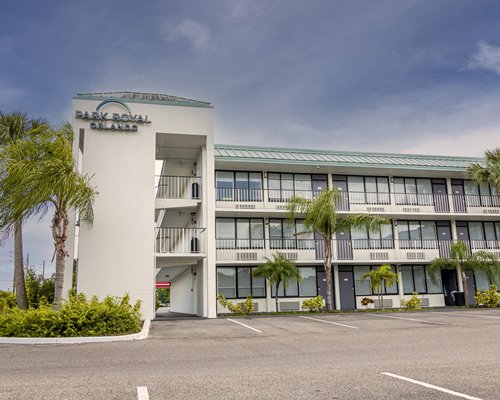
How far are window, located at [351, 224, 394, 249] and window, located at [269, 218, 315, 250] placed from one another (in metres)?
2.80

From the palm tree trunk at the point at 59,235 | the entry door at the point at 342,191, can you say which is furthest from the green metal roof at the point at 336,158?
the palm tree trunk at the point at 59,235

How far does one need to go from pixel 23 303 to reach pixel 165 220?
32.1ft

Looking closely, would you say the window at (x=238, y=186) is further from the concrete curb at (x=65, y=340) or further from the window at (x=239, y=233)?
the concrete curb at (x=65, y=340)

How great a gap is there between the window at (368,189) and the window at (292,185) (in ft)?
5.78

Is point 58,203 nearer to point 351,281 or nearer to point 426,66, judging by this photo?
point 426,66

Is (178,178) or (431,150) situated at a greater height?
(431,150)

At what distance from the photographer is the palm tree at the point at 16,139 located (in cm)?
1659

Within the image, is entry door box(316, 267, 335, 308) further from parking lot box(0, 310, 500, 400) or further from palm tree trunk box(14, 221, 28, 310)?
palm tree trunk box(14, 221, 28, 310)

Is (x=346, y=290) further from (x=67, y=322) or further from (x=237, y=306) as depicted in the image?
(x=67, y=322)

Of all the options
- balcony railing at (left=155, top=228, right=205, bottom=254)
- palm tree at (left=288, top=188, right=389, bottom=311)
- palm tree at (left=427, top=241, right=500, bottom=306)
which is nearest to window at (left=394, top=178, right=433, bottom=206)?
palm tree at (left=427, top=241, right=500, bottom=306)

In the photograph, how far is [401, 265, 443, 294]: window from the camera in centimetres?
2816

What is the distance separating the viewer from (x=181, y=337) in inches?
536

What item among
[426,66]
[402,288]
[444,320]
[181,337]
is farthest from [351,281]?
[181,337]

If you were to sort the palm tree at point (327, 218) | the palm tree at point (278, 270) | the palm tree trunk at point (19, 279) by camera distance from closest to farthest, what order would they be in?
the palm tree trunk at point (19, 279) → the palm tree at point (327, 218) → the palm tree at point (278, 270)
